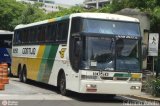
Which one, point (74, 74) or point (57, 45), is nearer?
point (74, 74)

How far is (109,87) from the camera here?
1752 cm

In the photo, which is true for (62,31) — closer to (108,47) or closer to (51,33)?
(51,33)

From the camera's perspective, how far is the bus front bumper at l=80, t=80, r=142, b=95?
56.9 ft

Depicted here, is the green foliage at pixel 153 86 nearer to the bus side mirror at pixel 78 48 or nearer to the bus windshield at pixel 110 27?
the bus windshield at pixel 110 27

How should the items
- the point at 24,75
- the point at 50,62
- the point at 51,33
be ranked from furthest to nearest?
the point at 24,75, the point at 51,33, the point at 50,62

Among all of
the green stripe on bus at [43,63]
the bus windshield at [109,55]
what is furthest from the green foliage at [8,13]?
the bus windshield at [109,55]

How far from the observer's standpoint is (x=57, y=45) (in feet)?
67.5

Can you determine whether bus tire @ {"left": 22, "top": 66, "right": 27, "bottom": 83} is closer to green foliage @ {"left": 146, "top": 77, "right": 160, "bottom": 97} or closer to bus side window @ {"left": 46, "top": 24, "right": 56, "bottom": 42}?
bus side window @ {"left": 46, "top": 24, "right": 56, "bottom": 42}

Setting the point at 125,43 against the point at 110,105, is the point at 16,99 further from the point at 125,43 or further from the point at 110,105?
the point at 125,43

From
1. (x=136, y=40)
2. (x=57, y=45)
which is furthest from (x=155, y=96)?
(x=57, y=45)

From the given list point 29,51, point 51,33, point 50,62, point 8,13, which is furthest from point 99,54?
point 8,13

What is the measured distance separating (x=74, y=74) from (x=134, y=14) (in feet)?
31.1

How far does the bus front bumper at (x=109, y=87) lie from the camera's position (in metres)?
17.3

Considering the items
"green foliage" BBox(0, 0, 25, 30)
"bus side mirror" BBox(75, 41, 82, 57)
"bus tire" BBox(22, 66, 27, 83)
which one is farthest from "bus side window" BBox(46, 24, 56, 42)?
"green foliage" BBox(0, 0, 25, 30)
